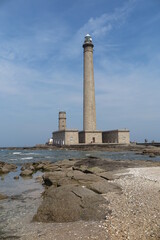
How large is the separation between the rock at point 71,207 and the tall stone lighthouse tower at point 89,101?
42.0 metres

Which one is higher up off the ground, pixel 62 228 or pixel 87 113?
pixel 87 113

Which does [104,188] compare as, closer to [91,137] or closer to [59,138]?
[91,137]

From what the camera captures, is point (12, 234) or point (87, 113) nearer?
point (12, 234)

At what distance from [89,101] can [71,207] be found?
141ft

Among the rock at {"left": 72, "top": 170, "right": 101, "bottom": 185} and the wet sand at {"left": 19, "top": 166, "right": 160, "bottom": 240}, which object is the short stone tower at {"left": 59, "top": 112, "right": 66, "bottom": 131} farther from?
the wet sand at {"left": 19, "top": 166, "right": 160, "bottom": 240}

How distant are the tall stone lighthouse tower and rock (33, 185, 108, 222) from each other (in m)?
42.0

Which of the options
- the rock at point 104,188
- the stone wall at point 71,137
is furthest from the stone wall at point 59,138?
the rock at point 104,188

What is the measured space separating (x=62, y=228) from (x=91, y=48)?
48749 millimetres

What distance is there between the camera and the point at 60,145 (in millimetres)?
54594

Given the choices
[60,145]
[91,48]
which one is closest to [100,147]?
[60,145]

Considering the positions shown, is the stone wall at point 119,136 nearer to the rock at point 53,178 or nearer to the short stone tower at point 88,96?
the short stone tower at point 88,96

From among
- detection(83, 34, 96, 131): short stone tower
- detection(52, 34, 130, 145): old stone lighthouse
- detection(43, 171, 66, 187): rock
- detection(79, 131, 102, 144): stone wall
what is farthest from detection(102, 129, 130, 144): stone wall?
detection(43, 171, 66, 187): rock

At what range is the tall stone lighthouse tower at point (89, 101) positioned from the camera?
4916cm

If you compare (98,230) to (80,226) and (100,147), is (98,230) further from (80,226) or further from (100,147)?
(100,147)
